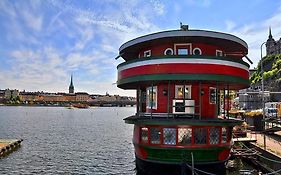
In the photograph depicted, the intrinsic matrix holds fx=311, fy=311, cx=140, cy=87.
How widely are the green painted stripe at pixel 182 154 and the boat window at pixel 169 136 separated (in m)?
0.45

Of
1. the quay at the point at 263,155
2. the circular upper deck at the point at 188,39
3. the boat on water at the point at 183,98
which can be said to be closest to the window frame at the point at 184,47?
the boat on water at the point at 183,98

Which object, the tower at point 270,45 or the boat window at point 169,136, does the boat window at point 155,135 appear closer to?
the boat window at point 169,136

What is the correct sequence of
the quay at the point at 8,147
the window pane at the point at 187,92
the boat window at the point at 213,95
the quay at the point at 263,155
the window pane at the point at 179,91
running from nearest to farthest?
the quay at the point at 263,155 → the window pane at the point at 187,92 → the window pane at the point at 179,91 → the boat window at the point at 213,95 → the quay at the point at 8,147

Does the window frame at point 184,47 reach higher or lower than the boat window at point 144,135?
higher

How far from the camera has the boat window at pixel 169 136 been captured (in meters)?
19.1

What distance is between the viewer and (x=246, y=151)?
2503cm

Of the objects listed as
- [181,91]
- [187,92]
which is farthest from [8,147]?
[187,92]

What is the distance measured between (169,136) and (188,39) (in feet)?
20.9

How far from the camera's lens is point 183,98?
20.7 metres

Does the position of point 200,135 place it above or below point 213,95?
below

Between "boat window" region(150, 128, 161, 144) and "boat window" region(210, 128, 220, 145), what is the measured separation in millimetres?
3269

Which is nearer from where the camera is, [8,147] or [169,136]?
[169,136]

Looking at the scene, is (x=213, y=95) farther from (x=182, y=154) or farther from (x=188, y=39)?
(x=182, y=154)

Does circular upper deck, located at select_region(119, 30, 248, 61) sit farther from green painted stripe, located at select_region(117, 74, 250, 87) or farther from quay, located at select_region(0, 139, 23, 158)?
quay, located at select_region(0, 139, 23, 158)
